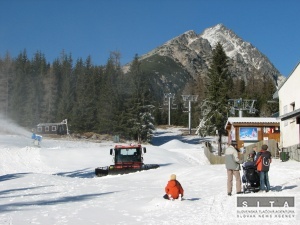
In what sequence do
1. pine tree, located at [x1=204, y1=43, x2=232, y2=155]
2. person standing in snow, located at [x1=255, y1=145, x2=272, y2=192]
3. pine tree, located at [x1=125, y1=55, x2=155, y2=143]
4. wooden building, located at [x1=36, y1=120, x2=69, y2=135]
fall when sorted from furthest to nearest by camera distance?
wooden building, located at [x1=36, y1=120, x2=69, y2=135] → pine tree, located at [x1=125, y1=55, x2=155, y2=143] → pine tree, located at [x1=204, y1=43, x2=232, y2=155] → person standing in snow, located at [x1=255, y1=145, x2=272, y2=192]

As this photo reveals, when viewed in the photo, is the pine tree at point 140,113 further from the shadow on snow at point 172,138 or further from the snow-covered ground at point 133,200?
the snow-covered ground at point 133,200

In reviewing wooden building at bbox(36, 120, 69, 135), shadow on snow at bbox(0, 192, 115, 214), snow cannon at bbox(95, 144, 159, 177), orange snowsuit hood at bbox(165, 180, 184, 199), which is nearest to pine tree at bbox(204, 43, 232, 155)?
snow cannon at bbox(95, 144, 159, 177)

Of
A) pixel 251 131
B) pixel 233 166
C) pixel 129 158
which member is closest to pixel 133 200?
pixel 233 166

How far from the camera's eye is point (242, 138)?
44312mm

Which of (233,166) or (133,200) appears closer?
(233,166)

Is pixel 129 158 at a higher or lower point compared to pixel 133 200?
higher

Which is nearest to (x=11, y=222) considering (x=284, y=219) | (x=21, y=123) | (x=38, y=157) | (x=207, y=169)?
(x=284, y=219)

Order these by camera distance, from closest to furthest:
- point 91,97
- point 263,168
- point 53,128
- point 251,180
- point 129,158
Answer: point 263,168, point 251,180, point 129,158, point 53,128, point 91,97

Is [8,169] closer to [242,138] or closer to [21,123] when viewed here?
[242,138]

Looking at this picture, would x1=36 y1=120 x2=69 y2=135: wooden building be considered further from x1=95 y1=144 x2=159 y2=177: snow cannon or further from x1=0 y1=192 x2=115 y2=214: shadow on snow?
x1=0 y1=192 x2=115 y2=214: shadow on snow

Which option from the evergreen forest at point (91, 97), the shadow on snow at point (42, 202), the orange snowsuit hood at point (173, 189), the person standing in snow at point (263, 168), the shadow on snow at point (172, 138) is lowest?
the shadow on snow at point (42, 202)

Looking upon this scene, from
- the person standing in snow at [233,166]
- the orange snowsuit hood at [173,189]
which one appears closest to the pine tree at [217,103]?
the person standing in snow at [233,166]

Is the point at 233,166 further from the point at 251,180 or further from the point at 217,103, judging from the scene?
the point at 217,103

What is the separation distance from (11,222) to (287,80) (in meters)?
26.4
